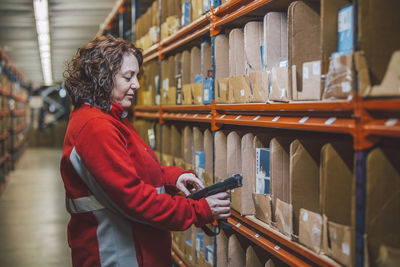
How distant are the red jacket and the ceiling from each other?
5053mm

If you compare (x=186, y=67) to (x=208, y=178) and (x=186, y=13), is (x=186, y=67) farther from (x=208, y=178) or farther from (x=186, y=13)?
(x=208, y=178)

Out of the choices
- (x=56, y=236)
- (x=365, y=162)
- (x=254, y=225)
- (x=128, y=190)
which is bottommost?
(x=56, y=236)

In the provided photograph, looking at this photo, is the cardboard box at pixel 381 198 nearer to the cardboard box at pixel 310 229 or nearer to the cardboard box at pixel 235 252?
the cardboard box at pixel 310 229

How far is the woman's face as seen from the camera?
7.01 feet

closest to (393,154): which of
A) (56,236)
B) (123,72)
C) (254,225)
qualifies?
(254,225)

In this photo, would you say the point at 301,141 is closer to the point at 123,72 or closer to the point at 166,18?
the point at 123,72

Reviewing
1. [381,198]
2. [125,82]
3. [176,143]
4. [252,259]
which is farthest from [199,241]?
[381,198]

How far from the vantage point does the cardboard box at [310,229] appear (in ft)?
5.99

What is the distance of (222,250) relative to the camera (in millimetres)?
3008

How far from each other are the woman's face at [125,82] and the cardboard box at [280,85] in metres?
0.74

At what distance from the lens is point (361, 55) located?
153cm

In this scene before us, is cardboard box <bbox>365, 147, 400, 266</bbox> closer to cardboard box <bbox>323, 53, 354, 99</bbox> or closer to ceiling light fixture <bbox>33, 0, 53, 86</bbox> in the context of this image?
cardboard box <bbox>323, 53, 354, 99</bbox>

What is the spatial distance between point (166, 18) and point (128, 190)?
283 cm

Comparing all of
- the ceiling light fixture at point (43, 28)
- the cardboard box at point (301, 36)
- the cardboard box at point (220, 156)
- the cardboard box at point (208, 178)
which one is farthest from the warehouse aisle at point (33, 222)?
the cardboard box at point (301, 36)
